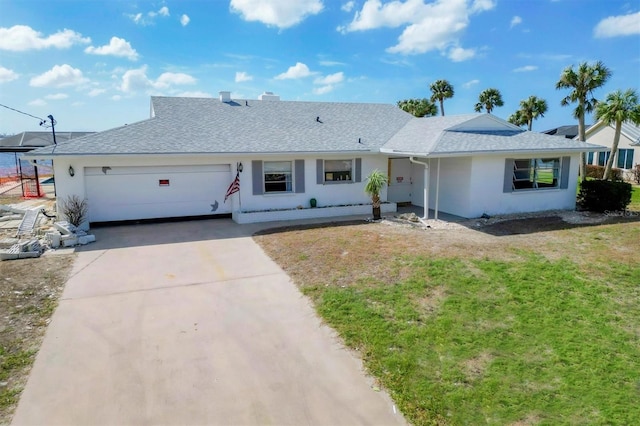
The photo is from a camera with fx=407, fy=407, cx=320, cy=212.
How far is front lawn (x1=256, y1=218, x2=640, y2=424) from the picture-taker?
4.61 m

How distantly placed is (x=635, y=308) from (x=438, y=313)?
3475 mm

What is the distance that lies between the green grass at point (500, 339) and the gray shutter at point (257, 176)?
806cm

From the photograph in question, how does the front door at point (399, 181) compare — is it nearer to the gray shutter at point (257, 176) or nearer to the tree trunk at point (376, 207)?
the tree trunk at point (376, 207)

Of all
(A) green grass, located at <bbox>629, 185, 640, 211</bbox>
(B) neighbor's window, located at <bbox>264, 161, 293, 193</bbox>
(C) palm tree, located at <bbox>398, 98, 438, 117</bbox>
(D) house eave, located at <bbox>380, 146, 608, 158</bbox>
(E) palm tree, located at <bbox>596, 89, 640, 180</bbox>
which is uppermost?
(C) palm tree, located at <bbox>398, 98, 438, 117</bbox>

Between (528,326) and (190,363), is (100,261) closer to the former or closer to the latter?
(190,363)

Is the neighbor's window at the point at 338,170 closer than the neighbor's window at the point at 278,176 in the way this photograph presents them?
No

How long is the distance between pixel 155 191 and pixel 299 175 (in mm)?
5292

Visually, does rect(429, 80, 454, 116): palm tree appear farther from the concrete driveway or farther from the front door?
the concrete driveway

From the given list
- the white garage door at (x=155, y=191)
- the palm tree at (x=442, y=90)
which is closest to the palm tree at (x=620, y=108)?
the palm tree at (x=442, y=90)

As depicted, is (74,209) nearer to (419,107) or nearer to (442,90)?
(419,107)

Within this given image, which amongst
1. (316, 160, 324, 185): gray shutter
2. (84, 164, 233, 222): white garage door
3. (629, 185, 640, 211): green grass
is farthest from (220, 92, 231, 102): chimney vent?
(629, 185, 640, 211): green grass

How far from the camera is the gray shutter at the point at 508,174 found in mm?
15016

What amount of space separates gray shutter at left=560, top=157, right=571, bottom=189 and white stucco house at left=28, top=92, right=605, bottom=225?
56 millimetres

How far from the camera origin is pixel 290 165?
51.8 feet
